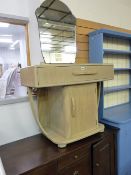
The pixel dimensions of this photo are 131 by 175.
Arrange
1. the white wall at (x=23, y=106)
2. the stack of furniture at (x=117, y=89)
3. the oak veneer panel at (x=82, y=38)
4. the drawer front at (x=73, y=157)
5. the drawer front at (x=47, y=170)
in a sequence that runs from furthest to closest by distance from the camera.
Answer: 1. the oak veneer panel at (x=82, y=38)
2. the stack of furniture at (x=117, y=89)
3. the white wall at (x=23, y=106)
4. the drawer front at (x=73, y=157)
5. the drawer front at (x=47, y=170)

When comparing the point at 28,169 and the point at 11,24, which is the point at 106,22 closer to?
the point at 11,24

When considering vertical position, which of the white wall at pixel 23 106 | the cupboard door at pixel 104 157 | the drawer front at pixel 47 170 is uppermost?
the white wall at pixel 23 106

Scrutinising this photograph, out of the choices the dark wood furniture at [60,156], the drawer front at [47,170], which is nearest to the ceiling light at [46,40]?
the dark wood furniture at [60,156]

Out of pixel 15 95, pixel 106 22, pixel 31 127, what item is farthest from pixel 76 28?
pixel 31 127

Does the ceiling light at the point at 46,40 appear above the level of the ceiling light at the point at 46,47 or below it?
above

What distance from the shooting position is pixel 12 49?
1.58 m

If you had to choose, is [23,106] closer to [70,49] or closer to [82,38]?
[70,49]

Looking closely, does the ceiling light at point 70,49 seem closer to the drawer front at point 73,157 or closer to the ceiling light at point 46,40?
the ceiling light at point 46,40

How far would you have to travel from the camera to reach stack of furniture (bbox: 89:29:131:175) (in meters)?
1.76

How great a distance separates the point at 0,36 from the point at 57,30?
0.56m

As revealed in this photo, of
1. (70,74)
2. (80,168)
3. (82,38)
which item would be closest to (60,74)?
(70,74)

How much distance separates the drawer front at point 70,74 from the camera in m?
1.16

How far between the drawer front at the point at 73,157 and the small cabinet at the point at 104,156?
0.31 feet

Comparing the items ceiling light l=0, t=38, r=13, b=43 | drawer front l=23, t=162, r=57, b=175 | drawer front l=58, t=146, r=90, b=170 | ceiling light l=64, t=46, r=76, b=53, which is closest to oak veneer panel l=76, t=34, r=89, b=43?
ceiling light l=64, t=46, r=76, b=53
